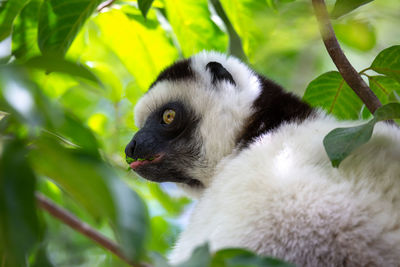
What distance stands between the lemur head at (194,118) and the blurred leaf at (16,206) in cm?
187

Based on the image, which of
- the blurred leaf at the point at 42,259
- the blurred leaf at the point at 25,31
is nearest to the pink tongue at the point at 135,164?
the blurred leaf at the point at 25,31

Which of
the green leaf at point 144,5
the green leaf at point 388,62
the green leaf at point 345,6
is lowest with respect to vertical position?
the green leaf at point 144,5

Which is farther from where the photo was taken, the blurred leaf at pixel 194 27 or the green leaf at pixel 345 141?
the blurred leaf at pixel 194 27

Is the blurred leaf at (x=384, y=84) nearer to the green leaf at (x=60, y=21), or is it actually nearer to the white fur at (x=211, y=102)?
the white fur at (x=211, y=102)

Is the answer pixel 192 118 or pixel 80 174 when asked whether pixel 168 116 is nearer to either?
pixel 192 118

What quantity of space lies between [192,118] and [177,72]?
1.43ft

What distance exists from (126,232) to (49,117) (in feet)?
1.13

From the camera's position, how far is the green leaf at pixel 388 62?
283 centimetres

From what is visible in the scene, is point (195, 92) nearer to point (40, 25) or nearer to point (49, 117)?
point (40, 25)

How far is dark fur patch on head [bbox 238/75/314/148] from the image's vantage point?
2895 mm

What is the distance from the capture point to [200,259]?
1.30 meters

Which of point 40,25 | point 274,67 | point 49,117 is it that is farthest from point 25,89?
point 274,67

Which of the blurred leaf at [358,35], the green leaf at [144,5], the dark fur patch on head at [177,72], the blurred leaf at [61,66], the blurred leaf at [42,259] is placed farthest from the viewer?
the blurred leaf at [358,35]

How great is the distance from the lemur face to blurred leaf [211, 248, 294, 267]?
1.62 metres
